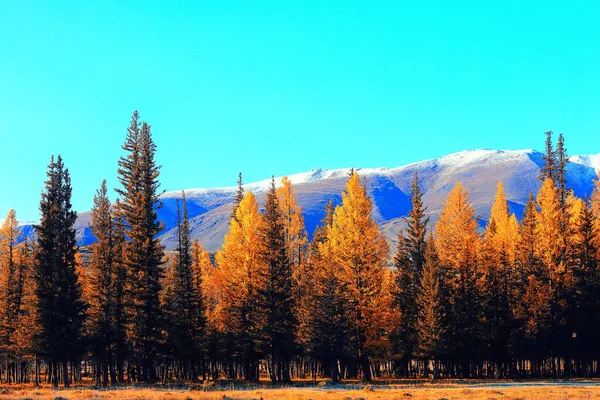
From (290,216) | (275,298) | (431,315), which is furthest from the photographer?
(290,216)

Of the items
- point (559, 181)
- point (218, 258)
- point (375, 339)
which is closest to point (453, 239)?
point (375, 339)

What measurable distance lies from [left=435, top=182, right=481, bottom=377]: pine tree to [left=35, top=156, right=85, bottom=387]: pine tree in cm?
3640

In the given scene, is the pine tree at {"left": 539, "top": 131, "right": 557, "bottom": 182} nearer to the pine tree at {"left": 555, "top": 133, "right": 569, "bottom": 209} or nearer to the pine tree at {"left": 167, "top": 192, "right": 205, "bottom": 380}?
the pine tree at {"left": 555, "top": 133, "right": 569, "bottom": 209}

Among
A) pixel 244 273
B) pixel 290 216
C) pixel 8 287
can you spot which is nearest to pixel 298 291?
pixel 290 216

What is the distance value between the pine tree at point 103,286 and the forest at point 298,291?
0.21 m

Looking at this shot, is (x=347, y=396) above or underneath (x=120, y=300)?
underneath

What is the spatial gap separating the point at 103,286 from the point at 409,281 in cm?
3228

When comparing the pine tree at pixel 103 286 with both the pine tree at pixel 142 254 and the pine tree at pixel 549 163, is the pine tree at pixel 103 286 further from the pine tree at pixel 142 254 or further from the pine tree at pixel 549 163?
the pine tree at pixel 549 163

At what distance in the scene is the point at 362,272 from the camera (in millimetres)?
47375

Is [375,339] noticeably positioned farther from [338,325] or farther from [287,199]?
[287,199]

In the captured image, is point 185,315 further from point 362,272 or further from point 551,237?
point 551,237

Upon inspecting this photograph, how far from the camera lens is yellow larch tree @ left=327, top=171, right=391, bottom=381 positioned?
1861 inches

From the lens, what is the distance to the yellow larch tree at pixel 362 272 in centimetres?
4728

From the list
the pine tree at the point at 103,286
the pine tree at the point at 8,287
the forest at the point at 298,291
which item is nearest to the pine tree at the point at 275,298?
the forest at the point at 298,291
